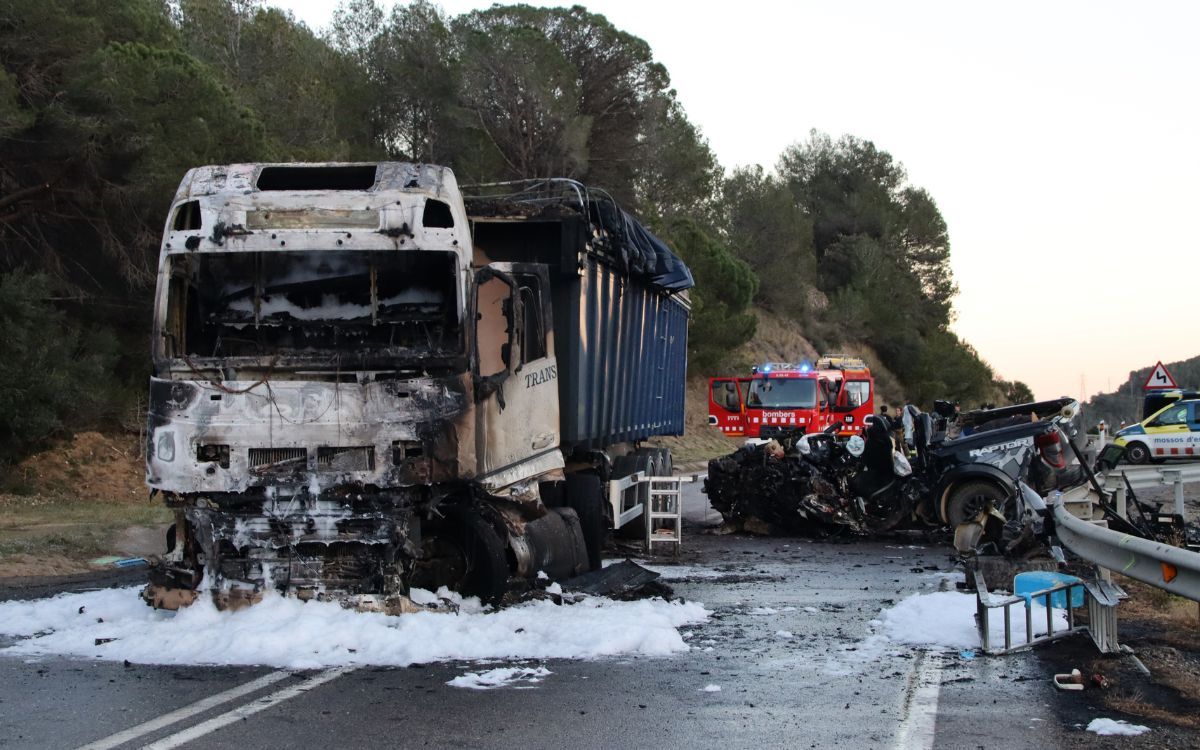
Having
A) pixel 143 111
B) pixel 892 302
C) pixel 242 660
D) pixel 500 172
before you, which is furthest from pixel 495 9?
pixel 242 660

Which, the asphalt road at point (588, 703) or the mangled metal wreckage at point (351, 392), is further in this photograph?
the mangled metal wreckage at point (351, 392)

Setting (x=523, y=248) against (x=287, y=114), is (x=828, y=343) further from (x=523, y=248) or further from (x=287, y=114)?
(x=523, y=248)

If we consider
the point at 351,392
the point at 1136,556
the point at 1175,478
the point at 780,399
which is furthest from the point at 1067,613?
the point at 780,399

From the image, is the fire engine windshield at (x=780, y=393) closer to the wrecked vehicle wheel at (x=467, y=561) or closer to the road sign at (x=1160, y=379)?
the road sign at (x=1160, y=379)

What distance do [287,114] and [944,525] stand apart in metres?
24.4

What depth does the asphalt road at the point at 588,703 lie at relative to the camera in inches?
223

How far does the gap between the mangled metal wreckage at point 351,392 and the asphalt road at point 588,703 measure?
1.17 meters

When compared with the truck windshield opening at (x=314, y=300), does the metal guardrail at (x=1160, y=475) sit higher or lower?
lower

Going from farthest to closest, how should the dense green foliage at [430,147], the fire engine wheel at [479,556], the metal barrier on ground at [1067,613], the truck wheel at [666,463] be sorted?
1. the dense green foliage at [430,147]
2. the truck wheel at [666,463]
3. the fire engine wheel at [479,556]
4. the metal barrier on ground at [1067,613]

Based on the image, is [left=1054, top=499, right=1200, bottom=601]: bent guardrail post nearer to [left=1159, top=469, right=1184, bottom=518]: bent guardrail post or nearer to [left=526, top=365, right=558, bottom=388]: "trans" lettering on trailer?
[left=526, top=365, right=558, bottom=388]: "trans" lettering on trailer

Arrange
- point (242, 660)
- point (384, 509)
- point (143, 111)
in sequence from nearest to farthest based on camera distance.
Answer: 1. point (242, 660)
2. point (384, 509)
3. point (143, 111)

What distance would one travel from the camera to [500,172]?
120 feet

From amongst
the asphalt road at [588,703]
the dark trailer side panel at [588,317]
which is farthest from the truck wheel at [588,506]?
the asphalt road at [588,703]

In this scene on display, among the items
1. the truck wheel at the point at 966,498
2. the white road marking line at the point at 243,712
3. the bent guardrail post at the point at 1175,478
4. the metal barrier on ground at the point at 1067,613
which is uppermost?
the bent guardrail post at the point at 1175,478
